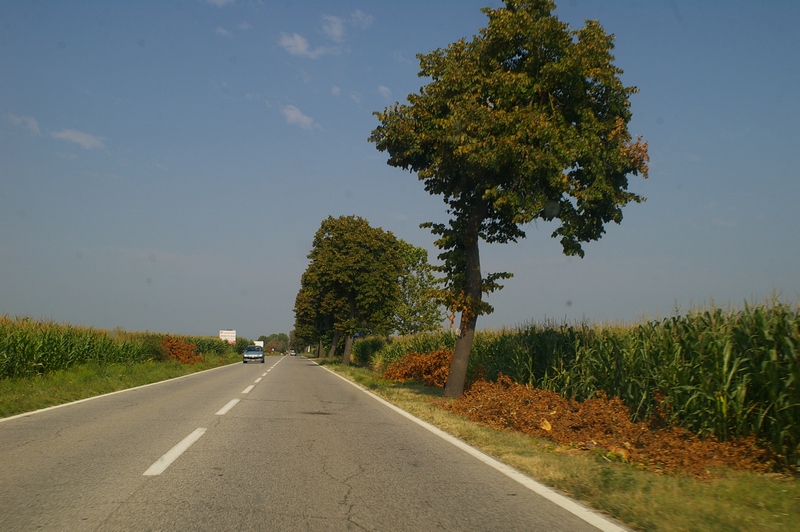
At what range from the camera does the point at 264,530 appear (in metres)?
4.45

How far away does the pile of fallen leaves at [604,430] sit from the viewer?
23.5ft

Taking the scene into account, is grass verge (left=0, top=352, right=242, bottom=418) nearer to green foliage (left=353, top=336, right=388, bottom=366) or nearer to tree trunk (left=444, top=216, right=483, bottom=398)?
tree trunk (left=444, top=216, right=483, bottom=398)

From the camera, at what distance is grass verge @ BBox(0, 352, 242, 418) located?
43.1ft

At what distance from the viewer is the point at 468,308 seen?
14.8 meters

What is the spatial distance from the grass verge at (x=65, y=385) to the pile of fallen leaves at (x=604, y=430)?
9283 millimetres

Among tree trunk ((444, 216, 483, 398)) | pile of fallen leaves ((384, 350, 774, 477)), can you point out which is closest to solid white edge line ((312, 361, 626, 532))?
pile of fallen leaves ((384, 350, 774, 477))

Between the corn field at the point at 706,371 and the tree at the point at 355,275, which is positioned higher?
the tree at the point at 355,275

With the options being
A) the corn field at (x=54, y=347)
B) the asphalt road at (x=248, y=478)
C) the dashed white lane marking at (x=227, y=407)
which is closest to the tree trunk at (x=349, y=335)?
the corn field at (x=54, y=347)

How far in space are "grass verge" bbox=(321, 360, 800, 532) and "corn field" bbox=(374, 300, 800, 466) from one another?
1072 millimetres

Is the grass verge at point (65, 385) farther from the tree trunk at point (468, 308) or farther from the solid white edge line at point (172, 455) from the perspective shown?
the tree trunk at point (468, 308)

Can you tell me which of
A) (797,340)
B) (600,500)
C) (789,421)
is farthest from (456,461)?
(797,340)

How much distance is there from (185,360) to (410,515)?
4009 cm

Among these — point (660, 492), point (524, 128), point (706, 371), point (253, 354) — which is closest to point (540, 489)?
point (660, 492)

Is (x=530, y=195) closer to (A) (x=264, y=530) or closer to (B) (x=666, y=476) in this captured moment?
(B) (x=666, y=476)
